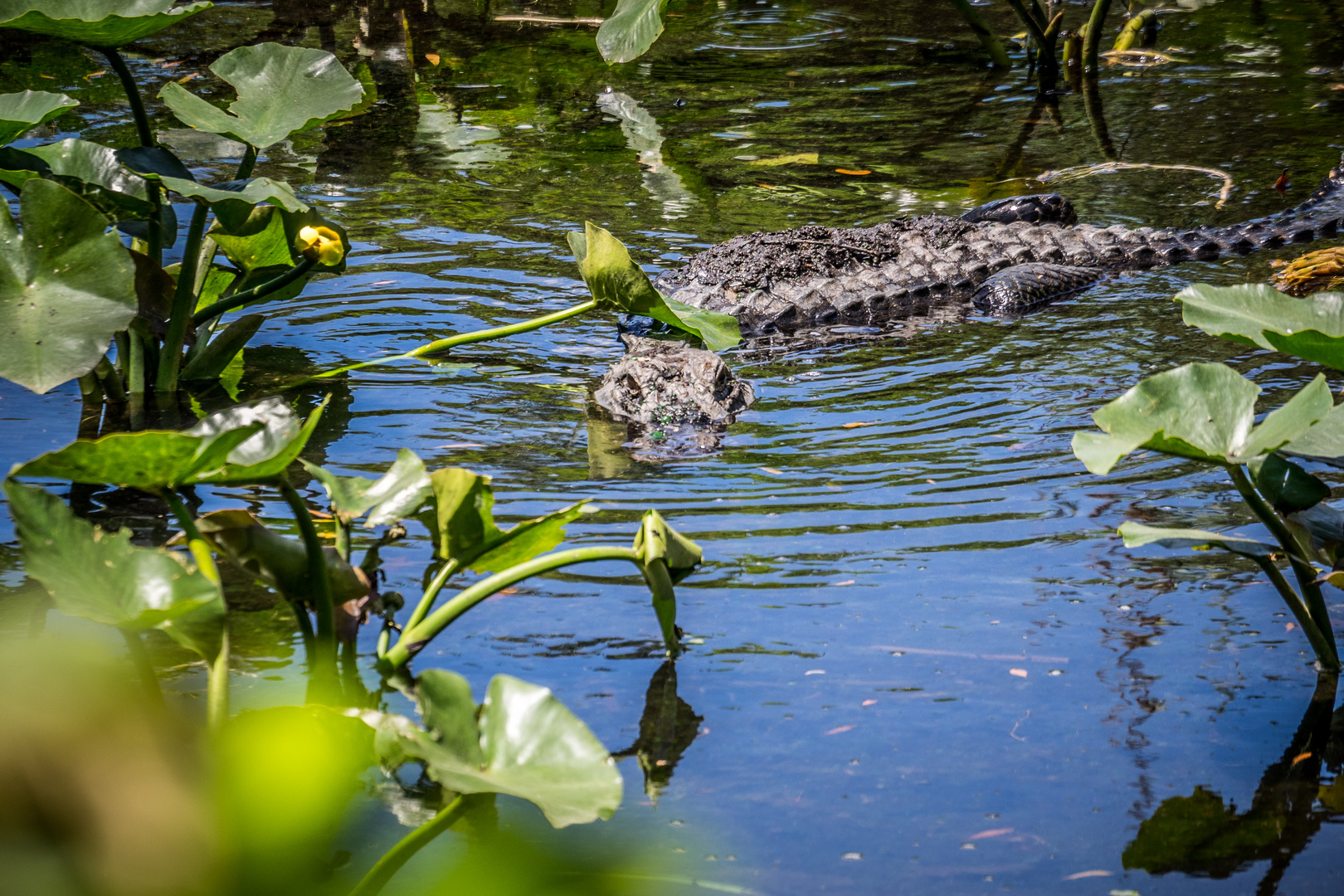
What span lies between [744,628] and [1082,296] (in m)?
4.27

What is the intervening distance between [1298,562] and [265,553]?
1935 mm

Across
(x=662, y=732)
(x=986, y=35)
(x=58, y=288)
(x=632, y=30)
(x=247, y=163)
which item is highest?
(x=632, y=30)

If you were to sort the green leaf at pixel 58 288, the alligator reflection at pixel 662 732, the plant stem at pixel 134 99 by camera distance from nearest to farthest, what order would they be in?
the alligator reflection at pixel 662 732
the green leaf at pixel 58 288
the plant stem at pixel 134 99

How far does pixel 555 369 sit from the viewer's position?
195 inches

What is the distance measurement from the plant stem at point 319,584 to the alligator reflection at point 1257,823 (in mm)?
1381

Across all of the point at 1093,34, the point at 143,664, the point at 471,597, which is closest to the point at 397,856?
the point at 143,664

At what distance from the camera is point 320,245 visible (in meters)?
2.92

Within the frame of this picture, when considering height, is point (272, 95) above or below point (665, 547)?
above

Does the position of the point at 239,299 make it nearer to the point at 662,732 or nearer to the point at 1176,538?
the point at 662,732

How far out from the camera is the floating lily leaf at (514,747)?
1312 millimetres

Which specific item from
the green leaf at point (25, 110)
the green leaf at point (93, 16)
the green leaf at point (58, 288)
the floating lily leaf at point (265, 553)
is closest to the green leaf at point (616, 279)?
the green leaf at point (93, 16)

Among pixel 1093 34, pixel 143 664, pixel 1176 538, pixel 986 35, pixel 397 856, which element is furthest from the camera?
pixel 986 35

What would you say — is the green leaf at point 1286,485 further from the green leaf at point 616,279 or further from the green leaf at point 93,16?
the green leaf at point 93,16

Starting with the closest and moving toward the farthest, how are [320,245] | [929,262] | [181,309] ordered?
[320,245] < [181,309] < [929,262]
